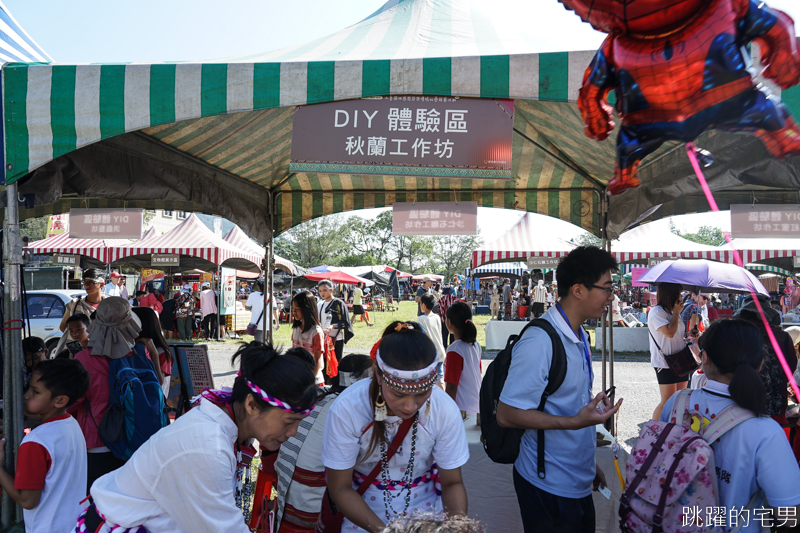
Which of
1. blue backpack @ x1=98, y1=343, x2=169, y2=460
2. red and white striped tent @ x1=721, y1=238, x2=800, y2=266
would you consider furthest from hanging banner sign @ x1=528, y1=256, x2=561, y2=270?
blue backpack @ x1=98, y1=343, x2=169, y2=460

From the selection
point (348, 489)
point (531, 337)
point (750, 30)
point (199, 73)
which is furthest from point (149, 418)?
point (750, 30)

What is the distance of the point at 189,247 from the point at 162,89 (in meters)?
12.1

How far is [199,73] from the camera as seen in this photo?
272 centimetres

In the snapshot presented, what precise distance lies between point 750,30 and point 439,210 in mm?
4002

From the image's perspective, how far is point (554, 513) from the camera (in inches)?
80.1

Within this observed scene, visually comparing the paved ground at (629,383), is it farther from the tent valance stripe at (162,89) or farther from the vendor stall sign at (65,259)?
the vendor stall sign at (65,259)

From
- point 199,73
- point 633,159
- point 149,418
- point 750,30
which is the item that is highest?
point 199,73

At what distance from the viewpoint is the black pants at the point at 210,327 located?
1501 cm

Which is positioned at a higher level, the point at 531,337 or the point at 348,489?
the point at 531,337

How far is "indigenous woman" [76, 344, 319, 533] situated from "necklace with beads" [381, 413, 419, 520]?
44 centimetres

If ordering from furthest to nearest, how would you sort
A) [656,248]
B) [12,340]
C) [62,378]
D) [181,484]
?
1. [656,248]
2. [12,340]
3. [62,378]
4. [181,484]

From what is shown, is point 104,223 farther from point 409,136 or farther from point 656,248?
point 656,248

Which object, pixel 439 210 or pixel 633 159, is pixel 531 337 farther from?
pixel 439 210

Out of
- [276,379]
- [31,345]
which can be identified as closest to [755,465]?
[276,379]
